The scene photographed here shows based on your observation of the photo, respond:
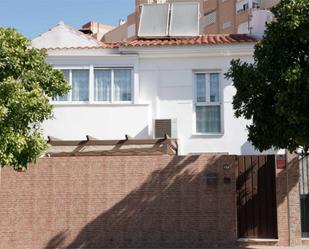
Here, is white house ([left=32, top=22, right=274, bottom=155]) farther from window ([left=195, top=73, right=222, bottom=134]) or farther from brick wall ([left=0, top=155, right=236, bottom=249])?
brick wall ([left=0, top=155, right=236, bottom=249])

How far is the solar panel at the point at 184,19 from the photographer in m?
21.5

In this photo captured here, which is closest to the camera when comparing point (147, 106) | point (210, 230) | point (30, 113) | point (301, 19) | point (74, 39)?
point (30, 113)

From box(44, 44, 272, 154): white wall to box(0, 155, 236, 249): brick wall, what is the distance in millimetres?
3903

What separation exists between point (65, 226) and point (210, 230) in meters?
4.04

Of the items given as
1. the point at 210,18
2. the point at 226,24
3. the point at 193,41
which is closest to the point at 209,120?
the point at 193,41

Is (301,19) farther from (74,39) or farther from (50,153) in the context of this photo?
(74,39)

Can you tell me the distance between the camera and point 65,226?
15789mm

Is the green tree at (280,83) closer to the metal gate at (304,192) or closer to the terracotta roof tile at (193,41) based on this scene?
the metal gate at (304,192)

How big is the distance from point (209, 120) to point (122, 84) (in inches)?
133

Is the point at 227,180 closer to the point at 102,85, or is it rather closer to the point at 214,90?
the point at 214,90

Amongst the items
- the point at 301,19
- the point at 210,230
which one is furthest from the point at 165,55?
the point at 301,19

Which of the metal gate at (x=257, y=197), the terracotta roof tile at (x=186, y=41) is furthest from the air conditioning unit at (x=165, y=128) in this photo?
the metal gate at (x=257, y=197)

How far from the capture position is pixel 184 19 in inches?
870

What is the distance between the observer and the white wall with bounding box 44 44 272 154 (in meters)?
19.7
